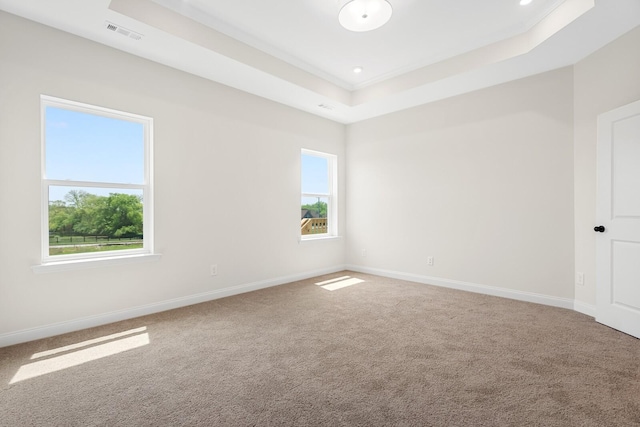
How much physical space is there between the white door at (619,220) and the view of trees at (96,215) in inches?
189

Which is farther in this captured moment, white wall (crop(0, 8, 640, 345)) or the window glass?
the window glass

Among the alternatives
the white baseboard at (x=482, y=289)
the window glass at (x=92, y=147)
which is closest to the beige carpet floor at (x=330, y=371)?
the white baseboard at (x=482, y=289)

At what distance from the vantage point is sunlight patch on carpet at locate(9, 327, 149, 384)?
2.10 meters

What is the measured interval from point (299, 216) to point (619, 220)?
374 cm

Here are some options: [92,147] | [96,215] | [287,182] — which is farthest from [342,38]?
[96,215]

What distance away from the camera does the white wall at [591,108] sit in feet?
9.32

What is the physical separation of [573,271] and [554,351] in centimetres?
149

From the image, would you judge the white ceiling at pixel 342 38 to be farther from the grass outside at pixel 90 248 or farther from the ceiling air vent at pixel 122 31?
the grass outside at pixel 90 248

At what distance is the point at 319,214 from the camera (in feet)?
18.0

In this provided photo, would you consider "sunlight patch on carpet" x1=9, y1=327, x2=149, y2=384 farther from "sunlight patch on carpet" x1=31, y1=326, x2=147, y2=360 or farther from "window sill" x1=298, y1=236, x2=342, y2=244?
"window sill" x1=298, y1=236, x2=342, y2=244

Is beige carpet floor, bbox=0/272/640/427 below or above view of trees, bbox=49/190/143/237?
below

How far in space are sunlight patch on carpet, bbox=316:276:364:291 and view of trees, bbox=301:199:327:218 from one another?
123 centimetres

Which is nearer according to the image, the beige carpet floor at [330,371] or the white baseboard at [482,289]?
the beige carpet floor at [330,371]

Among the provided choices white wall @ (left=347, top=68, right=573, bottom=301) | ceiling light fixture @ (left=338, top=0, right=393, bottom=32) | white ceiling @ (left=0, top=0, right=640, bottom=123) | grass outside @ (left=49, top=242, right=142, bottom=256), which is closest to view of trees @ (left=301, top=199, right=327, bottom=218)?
white wall @ (left=347, top=68, right=573, bottom=301)
